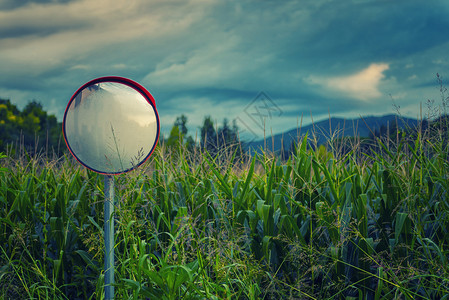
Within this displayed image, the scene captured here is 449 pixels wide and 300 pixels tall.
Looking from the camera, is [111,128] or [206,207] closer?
[111,128]

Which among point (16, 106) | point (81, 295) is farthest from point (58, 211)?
point (16, 106)

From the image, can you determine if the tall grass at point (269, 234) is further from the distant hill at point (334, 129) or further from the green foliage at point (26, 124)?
the green foliage at point (26, 124)

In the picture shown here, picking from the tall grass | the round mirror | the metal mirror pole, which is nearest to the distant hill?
the tall grass

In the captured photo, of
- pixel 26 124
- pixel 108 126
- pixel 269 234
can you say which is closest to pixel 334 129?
pixel 269 234

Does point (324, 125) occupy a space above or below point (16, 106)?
below

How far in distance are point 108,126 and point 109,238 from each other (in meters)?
0.82

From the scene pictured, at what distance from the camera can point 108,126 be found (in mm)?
2752

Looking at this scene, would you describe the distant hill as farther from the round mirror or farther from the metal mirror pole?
the metal mirror pole

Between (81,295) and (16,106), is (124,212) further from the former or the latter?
(16,106)

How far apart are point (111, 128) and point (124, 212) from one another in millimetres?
623

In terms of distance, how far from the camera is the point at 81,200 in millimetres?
3875

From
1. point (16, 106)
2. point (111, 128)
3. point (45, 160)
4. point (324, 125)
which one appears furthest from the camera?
point (16, 106)

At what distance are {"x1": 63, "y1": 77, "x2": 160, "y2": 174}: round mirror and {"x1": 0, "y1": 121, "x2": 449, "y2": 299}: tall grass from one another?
265 mm

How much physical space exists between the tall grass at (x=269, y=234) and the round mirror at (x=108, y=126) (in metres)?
0.27
